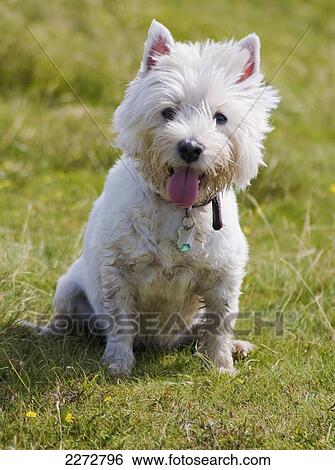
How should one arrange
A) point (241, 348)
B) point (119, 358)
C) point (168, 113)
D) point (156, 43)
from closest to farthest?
point (168, 113), point (156, 43), point (119, 358), point (241, 348)

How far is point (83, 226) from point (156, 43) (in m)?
2.78

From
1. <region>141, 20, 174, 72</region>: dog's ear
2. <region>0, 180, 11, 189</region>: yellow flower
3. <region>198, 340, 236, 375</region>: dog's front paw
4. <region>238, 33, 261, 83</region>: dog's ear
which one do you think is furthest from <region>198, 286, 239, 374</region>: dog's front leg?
<region>0, 180, 11, 189</region>: yellow flower

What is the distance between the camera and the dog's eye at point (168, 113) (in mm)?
4773

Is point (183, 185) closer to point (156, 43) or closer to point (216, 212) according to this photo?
point (216, 212)

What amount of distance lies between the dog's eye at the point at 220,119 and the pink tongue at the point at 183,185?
29 centimetres

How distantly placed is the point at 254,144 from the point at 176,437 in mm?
1602

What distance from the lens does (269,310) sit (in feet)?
20.4

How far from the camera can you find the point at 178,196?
482cm

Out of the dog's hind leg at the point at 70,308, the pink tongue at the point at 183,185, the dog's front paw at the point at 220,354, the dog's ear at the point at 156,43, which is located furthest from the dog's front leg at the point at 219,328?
the dog's ear at the point at 156,43

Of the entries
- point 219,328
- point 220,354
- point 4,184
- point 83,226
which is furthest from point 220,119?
point 4,184

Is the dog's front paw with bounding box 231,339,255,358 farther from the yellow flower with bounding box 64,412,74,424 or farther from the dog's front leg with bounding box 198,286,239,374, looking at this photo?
the yellow flower with bounding box 64,412,74,424

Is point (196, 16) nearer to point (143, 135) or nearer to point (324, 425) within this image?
point (143, 135)
